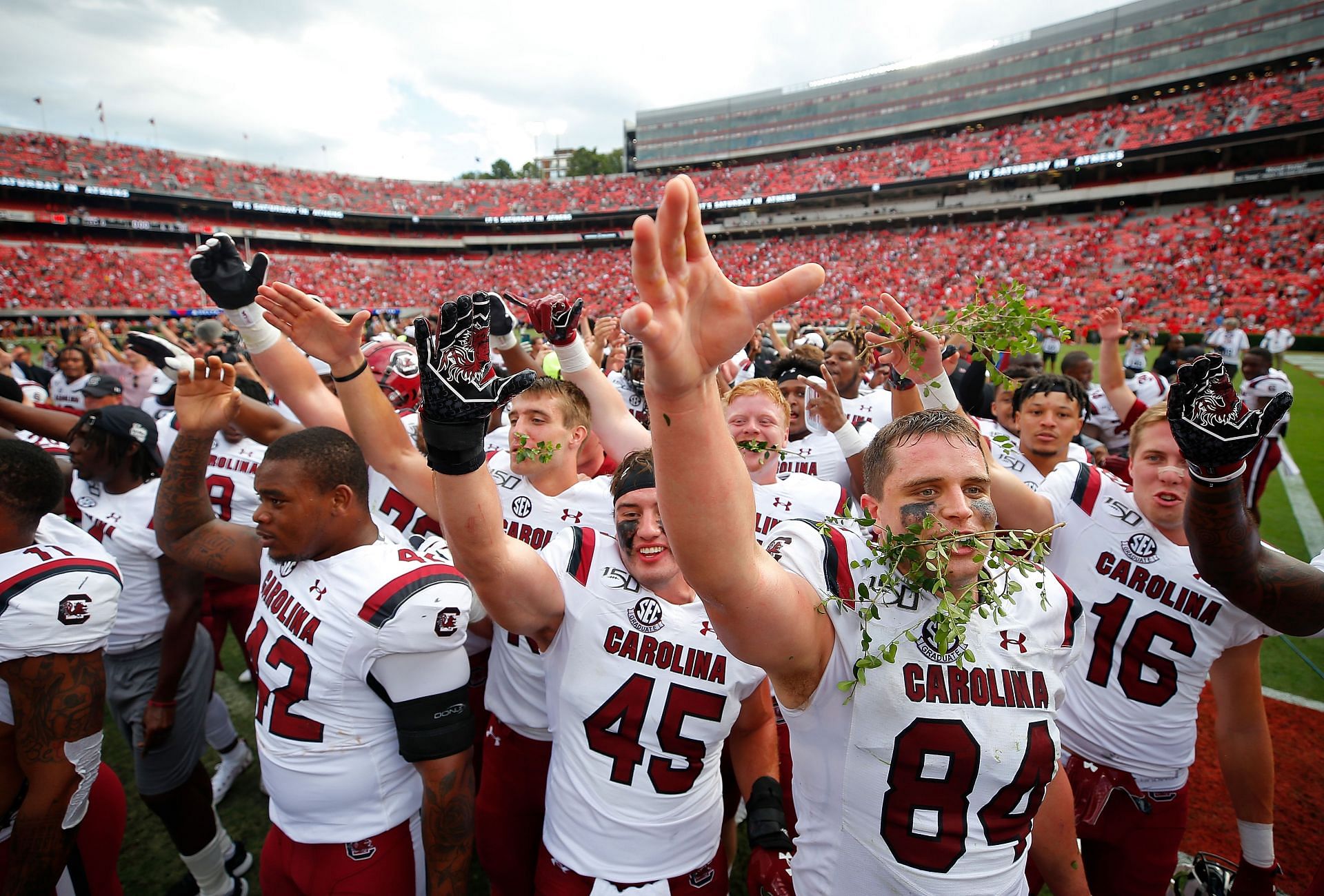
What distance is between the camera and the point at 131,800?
12.5 feet

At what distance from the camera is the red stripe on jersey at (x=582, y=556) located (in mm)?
2316

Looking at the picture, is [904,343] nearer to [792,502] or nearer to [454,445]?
[792,502]

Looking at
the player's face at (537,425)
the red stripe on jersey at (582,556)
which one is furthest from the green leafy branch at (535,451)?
the red stripe on jersey at (582,556)

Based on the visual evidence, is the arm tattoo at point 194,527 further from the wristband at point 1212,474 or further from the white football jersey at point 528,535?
the wristband at point 1212,474

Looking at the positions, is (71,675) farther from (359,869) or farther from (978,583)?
(978,583)

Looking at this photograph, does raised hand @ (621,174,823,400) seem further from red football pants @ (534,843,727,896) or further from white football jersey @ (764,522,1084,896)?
red football pants @ (534,843,727,896)

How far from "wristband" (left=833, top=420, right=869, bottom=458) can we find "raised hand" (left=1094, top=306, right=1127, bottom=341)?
75.9 inches

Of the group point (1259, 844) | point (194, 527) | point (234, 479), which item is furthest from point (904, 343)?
point (234, 479)

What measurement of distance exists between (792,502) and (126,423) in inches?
149

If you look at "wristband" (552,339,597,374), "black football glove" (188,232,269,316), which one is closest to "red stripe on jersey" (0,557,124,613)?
"black football glove" (188,232,269,316)

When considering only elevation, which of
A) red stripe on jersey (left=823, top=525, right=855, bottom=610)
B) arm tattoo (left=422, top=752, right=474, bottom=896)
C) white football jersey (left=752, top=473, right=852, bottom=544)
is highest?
red stripe on jersey (left=823, top=525, right=855, bottom=610)

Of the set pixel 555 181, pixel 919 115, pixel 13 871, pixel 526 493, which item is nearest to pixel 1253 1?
pixel 919 115

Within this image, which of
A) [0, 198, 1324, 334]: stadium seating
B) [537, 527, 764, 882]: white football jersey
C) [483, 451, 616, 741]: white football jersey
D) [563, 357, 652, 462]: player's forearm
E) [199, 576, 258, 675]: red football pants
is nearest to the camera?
[537, 527, 764, 882]: white football jersey

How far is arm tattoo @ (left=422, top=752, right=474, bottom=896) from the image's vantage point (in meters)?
2.21
